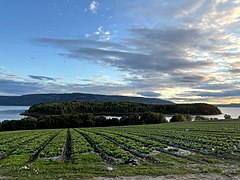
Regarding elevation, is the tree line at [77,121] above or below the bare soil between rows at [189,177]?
above

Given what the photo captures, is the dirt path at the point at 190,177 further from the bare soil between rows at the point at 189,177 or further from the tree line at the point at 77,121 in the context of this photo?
the tree line at the point at 77,121

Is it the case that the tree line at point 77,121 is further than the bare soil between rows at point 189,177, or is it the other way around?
the tree line at point 77,121

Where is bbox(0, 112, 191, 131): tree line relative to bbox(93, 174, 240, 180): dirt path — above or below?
above

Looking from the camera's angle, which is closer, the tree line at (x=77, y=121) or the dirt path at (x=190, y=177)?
the dirt path at (x=190, y=177)

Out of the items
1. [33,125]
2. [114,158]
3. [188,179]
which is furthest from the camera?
[33,125]

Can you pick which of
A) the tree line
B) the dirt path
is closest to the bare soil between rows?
the dirt path

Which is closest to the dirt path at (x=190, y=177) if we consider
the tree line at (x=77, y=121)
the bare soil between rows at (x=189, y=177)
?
the bare soil between rows at (x=189, y=177)

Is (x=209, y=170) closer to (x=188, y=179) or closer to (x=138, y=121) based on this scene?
(x=188, y=179)

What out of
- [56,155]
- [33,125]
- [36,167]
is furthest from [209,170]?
[33,125]

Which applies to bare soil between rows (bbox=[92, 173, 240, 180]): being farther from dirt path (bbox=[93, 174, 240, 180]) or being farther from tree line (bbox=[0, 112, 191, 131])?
tree line (bbox=[0, 112, 191, 131])

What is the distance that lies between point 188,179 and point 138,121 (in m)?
122

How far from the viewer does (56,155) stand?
81.6 feet

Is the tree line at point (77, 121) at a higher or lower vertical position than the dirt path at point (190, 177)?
higher

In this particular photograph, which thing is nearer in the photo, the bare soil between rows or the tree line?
the bare soil between rows
